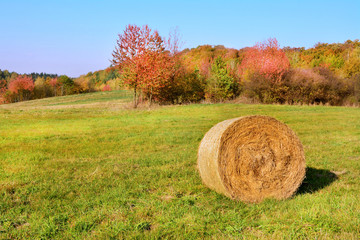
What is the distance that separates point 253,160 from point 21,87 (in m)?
81.3

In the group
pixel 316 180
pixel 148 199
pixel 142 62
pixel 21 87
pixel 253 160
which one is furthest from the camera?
pixel 21 87

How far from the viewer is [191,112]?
22.7 m

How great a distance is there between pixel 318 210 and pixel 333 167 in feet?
11.0

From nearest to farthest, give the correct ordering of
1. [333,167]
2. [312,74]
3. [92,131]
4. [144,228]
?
[144,228], [333,167], [92,131], [312,74]

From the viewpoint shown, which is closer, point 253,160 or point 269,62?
point 253,160

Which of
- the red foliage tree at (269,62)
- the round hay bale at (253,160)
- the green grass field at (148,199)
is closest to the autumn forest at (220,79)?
the red foliage tree at (269,62)

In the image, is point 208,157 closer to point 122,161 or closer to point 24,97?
point 122,161

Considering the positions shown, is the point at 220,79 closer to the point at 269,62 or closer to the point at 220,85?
the point at 220,85

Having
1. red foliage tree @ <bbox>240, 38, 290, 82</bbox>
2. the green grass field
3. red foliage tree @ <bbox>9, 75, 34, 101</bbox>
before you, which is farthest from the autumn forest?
red foliage tree @ <bbox>9, 75, 34, 101</bbox>

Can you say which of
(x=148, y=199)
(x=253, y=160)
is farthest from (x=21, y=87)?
(x=253, y=160)

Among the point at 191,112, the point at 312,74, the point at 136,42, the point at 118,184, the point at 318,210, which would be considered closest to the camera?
the point at 318,210

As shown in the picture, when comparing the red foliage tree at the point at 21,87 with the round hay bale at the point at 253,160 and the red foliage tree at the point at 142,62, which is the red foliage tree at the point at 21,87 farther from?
the round hay bale at the point at 253,160

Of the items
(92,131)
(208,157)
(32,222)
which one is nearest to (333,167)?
(208,157)

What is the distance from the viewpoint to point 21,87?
75500 mm
